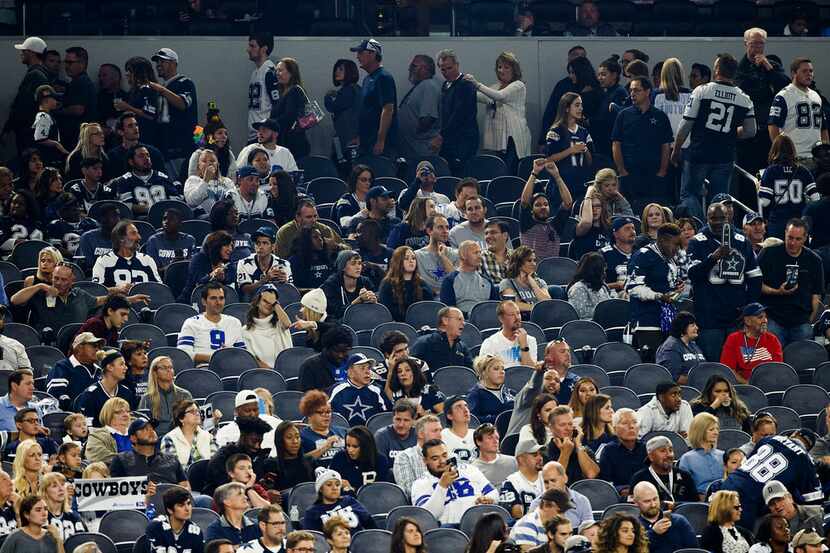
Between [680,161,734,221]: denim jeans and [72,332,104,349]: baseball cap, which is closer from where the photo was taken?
[72,332,104,349]: baseball cap

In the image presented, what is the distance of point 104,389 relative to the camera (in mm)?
13414

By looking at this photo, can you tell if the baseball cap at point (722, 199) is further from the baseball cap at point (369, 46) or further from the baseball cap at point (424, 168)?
the baseball cap at point (369, 46)

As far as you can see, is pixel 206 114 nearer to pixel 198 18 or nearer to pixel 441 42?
pixel 198 18

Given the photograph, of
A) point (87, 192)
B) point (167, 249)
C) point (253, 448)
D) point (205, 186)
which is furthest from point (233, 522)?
point (87, 192)

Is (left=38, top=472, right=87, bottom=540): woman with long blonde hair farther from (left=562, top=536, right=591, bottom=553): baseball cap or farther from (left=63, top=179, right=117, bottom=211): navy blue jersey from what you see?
(left=63, top=179, right=117, bottom=211): navy blue jersey

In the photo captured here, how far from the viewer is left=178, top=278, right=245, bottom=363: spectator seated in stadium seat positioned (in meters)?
14.4

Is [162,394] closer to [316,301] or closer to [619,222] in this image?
[316,301]

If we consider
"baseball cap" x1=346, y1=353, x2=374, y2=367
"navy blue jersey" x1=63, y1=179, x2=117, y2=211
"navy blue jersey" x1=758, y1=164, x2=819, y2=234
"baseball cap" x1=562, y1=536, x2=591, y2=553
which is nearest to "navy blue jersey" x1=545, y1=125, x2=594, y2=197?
"navy blue jersey" x1=758, y1=164, x2=819, y2=234

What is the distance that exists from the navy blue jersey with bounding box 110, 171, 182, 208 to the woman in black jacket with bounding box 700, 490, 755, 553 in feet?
22.4

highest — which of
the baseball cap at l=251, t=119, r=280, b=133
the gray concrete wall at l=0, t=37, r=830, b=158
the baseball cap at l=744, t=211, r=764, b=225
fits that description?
the gray concrete wall at l=0, t=37, r=830, b=158

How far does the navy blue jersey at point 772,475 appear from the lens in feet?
41.6

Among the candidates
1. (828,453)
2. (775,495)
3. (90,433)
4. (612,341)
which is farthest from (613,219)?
(90,433)

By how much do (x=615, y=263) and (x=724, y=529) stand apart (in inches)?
170

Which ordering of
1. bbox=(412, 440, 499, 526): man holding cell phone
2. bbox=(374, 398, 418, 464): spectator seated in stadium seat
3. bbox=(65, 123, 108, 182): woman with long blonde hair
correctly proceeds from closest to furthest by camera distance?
bbox=(412, 440, 499, 526): man holding cell phone, bbox=(374, 398, 418, 464): spectator seated in stadium seat, bbox=(65, 123, 108, 182): woman with long blonde hair
